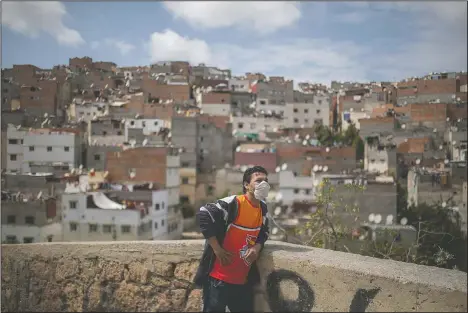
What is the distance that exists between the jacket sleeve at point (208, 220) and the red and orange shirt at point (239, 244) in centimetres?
14

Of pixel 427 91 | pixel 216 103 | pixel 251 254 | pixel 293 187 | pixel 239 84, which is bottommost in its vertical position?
pixel 293 187

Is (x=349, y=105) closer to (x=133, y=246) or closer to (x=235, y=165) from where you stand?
(x=235, y=165)

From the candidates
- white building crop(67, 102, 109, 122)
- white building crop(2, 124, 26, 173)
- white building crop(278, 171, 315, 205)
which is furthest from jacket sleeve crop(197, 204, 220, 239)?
white building crop(67, 102, 109, 122)

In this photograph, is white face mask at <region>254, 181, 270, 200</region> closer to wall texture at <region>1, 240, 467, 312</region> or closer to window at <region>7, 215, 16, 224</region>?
wall texture at <region>1, 240, 467, 312</region>

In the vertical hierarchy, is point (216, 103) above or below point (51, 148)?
above

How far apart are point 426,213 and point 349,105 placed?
26299 mm

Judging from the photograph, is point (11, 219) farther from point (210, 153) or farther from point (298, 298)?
point (298, 298)

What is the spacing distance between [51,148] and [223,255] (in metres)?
28.8

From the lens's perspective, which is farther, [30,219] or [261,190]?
[30,219]

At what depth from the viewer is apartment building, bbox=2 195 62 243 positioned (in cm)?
2002

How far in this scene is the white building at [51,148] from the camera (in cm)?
2745

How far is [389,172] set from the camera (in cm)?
3061

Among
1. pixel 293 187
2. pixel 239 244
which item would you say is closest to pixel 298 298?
pixel 239 244

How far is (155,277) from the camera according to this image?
378 cm
